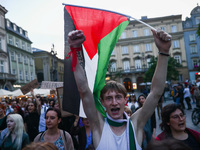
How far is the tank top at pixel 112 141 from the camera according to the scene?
6.23 feet

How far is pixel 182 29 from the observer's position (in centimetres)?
4694

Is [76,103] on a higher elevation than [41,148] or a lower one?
higher

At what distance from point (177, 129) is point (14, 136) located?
9.39 feet

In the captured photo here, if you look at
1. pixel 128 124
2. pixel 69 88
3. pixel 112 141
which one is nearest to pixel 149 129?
pixel 69 88

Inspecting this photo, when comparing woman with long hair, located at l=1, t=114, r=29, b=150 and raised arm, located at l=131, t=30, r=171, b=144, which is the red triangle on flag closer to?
raised arm, located at l=131, t=30, r=171, b=144

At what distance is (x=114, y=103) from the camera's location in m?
2.07

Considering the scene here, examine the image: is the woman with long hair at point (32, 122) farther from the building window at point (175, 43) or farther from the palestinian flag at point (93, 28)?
the building window at point (175, 43)

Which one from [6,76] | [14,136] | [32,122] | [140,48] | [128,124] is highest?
[140,48]

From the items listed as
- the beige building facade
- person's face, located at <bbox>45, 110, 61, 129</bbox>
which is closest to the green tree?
the beige building facade

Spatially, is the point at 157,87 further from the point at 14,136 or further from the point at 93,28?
the point at 14,136

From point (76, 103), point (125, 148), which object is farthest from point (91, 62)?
point (125, 148)

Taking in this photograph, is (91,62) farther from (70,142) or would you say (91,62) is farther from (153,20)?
(153,20)

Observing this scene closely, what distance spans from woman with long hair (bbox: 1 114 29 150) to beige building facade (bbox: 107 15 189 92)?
43380mm

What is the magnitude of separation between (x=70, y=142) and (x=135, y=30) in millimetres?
47493
